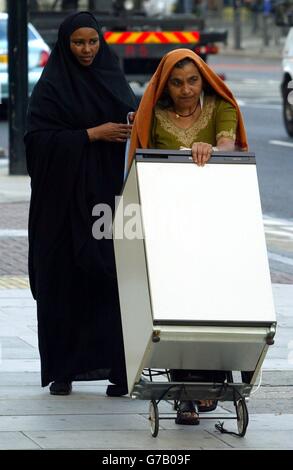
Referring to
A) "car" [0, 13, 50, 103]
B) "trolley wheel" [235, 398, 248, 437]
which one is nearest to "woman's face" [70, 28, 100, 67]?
"trolley wheel" [235, 398, 248, 437]

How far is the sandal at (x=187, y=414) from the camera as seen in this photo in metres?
6.38

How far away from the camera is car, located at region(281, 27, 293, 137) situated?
20.2 metres

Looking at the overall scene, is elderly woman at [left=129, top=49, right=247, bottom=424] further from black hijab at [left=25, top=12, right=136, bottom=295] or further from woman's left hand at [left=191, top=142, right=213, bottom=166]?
black hijab at [left=25, top=12, right=136, bottom=295]

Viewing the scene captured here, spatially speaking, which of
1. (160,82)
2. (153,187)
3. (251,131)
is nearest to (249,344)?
(153,187)

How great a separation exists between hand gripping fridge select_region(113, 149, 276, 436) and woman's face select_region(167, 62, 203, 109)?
34 centimetres

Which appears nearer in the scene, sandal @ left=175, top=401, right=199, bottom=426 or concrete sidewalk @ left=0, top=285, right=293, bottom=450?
concrete sidewalk @ left=0, top=285, right=293, bottom=450

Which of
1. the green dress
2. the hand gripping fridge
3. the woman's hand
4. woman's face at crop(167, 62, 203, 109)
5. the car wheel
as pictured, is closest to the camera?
the hand gripping fridge

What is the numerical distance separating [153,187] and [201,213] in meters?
0.22

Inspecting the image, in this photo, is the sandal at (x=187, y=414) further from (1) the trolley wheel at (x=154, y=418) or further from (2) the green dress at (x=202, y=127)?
(2) the green dress at (x=202, y=127)

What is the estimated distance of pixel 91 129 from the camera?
22.4ft

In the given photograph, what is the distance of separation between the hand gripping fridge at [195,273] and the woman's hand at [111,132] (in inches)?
22.5

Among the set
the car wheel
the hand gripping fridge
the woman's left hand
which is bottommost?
the car wheel

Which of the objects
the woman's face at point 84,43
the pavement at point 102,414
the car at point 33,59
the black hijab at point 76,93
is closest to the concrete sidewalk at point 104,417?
the pavement at point 102,414
